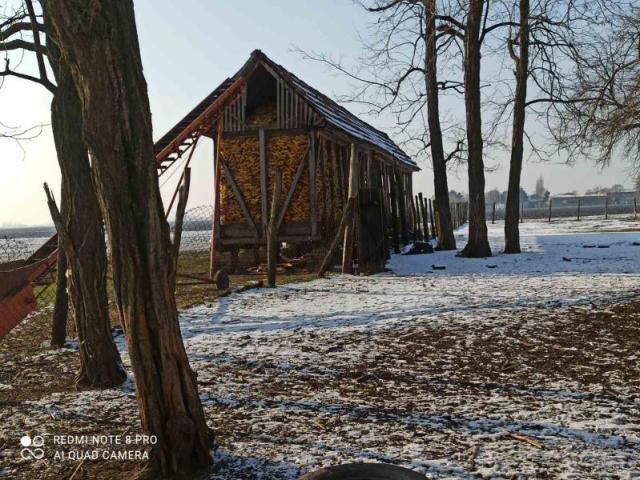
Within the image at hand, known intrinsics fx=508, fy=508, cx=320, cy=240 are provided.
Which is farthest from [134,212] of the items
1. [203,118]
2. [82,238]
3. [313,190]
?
[313,190]

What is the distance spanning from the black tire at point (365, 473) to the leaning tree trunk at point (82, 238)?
301 cm

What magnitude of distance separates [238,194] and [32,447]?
11.9 meters

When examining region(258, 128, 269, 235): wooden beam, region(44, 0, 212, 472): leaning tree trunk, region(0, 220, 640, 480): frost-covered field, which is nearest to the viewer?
region(44, 0, 212, 472): leaning tree trunk

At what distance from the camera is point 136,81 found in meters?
2.87

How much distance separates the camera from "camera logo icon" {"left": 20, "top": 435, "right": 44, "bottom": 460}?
133 inches

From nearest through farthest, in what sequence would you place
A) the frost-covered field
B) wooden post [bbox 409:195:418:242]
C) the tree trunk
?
the frost-covered field < the tree trunk < wooden post [bbox 409:195:418:242]

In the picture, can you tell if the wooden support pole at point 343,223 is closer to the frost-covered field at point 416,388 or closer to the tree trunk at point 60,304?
the frost-covered field at point 416,388

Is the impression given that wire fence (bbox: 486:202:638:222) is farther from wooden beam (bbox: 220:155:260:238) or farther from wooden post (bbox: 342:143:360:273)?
wooden post (bbox: 342:143:360:273)

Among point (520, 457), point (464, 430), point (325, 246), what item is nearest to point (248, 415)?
point (464, 430)

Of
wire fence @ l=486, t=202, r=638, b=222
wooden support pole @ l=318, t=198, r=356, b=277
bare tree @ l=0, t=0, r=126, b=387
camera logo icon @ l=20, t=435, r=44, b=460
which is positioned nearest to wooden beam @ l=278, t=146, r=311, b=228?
wooden support pole @ l=318, t=198, r=356, b=277

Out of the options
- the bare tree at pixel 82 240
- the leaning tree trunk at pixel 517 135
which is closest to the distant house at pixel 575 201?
the leaning tree trunk at pixel 517 135

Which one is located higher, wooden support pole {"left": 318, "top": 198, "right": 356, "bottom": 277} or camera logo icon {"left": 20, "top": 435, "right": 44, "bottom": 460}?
wooden support pole {"left": 318, "top": 198, "right": 356, "bottom": 277}

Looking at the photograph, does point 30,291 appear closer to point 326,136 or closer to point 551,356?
point 551,356

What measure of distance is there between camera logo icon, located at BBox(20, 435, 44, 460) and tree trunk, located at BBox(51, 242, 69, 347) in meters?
2.35
